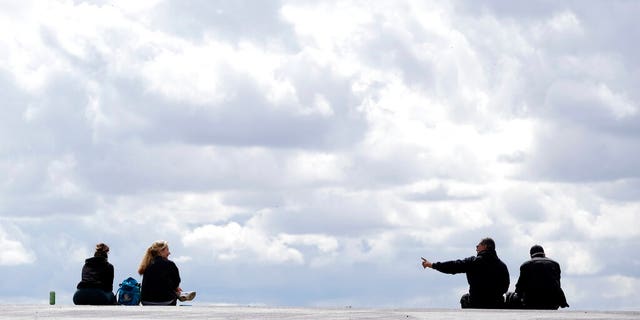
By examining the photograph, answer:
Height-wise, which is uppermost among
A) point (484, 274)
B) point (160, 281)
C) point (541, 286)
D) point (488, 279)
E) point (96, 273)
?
point (96, 273)

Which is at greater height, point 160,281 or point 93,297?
point 160,281

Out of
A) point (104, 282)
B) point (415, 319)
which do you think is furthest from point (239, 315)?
point (104, 282)

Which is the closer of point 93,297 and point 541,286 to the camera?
point 541,286

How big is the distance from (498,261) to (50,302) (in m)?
11.6

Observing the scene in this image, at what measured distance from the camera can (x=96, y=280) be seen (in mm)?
27219

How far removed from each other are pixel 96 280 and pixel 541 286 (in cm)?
1044

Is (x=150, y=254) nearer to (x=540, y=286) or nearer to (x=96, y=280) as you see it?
(x=96, y=280)

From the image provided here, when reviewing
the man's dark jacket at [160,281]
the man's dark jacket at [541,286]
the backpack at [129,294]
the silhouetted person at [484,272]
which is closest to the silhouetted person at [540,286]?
the man's dark jacket at [541,286]

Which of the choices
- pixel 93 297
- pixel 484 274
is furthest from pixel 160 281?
pixel 484 274

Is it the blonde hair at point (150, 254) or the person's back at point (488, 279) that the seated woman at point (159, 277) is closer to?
the blonde hair at point (150, 254)

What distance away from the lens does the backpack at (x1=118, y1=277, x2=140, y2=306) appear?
91.9 ft

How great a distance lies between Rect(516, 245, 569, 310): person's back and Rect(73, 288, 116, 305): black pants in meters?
9.75

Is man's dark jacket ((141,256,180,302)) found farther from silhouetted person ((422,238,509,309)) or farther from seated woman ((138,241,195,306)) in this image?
silhouetted person ((422,238,509,309))

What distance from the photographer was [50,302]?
2925 cm
